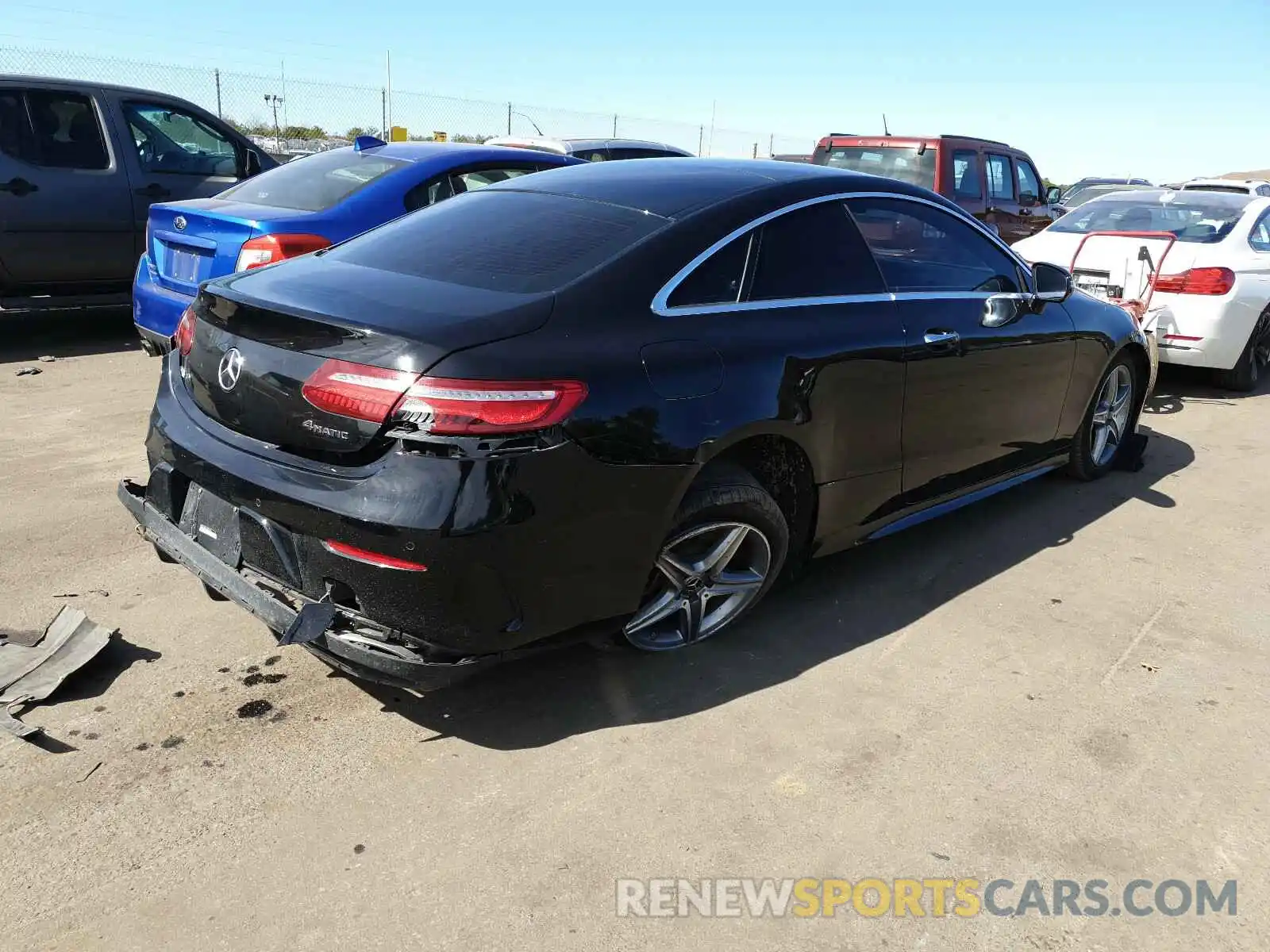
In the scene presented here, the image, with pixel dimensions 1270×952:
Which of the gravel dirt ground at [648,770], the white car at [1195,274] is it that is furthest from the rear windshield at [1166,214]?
the gravel dirt ground at [648,770]

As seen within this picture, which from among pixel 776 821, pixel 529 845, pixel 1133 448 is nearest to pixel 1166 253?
pixel 1133 448

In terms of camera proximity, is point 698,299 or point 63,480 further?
point 63,480

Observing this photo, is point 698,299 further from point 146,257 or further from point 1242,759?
point 146,257

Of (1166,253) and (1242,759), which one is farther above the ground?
(1166,253)

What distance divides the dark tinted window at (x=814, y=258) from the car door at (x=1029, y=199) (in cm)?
937

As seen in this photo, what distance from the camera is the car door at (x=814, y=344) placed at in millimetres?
3121

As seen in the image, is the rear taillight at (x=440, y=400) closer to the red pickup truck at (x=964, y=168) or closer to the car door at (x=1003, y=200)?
the red pickup truck at (x=964, y=168)

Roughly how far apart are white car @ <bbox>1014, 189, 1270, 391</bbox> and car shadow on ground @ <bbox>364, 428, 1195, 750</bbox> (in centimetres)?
284

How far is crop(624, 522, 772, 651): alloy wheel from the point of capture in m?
3.18

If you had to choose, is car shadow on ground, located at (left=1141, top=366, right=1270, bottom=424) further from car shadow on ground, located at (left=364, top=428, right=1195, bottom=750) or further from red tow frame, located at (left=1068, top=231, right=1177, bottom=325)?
car shadow on ground, located at (left=364, top=428, right=1195, bottom=750)

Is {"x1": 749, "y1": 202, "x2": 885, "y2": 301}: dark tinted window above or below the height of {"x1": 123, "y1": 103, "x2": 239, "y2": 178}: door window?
above

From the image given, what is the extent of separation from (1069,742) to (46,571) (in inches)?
142

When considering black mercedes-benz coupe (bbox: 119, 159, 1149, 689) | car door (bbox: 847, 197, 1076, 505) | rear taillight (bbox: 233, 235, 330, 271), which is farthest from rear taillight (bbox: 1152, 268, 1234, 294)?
rear taillight (bbox: 233, 235, 330, 271)

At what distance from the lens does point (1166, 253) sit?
704 centimetres
